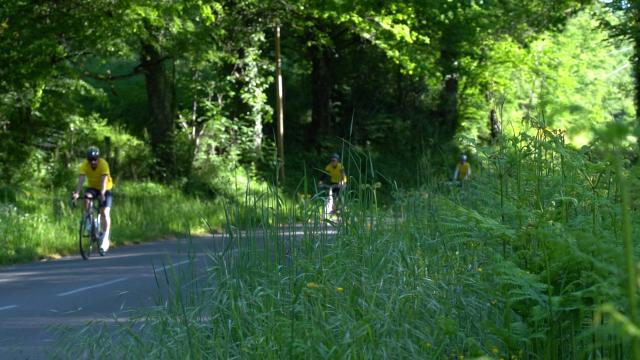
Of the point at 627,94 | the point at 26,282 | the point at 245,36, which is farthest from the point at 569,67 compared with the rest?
the point at 26,282

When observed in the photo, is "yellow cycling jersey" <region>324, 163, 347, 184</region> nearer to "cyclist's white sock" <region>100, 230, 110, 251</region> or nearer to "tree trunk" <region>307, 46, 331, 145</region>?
"cyclist's white sock" <region>100, 230, 110, 251</region>

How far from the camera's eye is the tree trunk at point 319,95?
42.1 m

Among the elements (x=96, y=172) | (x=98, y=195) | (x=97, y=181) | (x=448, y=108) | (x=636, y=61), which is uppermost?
(x=448, y=108)

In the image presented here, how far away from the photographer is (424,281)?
6695 mm

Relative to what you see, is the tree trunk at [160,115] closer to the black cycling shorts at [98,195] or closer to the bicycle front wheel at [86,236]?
the black cycling shorts at [98,195]

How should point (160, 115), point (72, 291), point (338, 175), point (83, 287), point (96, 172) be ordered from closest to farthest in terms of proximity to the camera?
point (72, 291) < point (83, 287) < point (338, 175) < point (96, 172) < point (160, 115)

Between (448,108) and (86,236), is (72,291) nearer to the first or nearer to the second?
(86,236)

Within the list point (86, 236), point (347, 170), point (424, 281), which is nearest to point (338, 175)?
point (86, 236)

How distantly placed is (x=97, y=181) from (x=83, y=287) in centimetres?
460

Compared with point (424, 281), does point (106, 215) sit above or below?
above

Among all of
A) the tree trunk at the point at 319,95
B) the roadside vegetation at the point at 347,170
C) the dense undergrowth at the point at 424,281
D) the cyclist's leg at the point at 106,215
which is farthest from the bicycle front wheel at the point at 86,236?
the tree trunk at the point at 319,95

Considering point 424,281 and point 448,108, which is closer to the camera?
point 424,281

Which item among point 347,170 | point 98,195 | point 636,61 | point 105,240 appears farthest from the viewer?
point 636,61

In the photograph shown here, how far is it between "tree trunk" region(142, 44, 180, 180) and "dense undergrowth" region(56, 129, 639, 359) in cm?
2237
